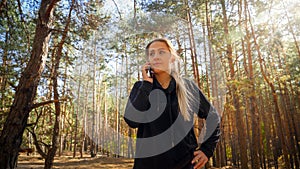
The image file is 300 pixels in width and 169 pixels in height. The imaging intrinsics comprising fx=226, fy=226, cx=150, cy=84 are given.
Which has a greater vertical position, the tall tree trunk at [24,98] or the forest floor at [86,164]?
the tall tree trunk at [24,98]

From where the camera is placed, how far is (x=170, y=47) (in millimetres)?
1651

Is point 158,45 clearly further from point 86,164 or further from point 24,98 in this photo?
point 86,164

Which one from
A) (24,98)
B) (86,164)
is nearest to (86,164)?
(86,164)

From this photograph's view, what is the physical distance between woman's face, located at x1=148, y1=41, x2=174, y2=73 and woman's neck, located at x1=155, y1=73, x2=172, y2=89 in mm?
35

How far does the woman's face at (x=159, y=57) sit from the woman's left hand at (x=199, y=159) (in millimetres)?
593

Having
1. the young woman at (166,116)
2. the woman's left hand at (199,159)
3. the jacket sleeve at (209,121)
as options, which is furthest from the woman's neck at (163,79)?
the woman's left hand at (199,159)

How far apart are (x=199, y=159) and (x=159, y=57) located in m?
0.74

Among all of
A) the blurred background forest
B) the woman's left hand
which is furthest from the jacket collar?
the blurred background forest

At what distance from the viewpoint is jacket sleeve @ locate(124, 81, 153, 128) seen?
4.70ft

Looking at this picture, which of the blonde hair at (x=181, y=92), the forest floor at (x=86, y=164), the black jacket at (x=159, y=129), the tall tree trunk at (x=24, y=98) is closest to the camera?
the black jacket at (x=159, y=129)

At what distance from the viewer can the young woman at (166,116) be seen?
4.54 ft

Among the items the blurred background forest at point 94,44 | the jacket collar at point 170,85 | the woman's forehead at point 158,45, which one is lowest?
the jacket collar at point 170,85

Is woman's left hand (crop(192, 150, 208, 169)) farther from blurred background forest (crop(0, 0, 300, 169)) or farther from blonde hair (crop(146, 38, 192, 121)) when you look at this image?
blurred background forest (crop(0, 0, 300, 169))

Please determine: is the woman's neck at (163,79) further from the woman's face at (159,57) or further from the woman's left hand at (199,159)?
the woman's left hand at (199,159)
